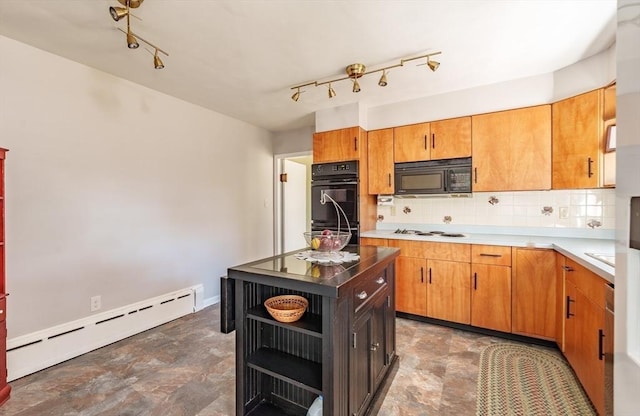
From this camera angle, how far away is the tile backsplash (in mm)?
2480

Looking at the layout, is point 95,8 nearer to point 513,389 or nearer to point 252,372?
point 252,372

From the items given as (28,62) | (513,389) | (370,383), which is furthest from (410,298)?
(28,62)

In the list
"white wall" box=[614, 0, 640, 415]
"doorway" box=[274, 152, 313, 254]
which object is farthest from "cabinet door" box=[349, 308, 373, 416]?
"doorway" box=[274, 152, 313, 254]

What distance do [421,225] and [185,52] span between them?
283cm

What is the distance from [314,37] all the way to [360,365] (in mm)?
2068

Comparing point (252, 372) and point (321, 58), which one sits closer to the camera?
point (252, 372)

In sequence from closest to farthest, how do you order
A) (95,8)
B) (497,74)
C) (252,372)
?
1. (252,372)
2. (95,8)
3. (497,74)

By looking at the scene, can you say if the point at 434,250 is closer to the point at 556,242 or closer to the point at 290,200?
the point at 556,242

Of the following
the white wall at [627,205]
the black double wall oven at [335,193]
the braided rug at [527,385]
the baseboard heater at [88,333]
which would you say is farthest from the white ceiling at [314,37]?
the braided rug at [527,385]

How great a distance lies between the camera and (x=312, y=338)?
4.78 ft

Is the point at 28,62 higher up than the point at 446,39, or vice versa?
the point at 446,39

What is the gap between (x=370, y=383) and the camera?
5.17 ft

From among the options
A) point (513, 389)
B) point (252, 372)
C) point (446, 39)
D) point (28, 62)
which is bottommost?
point (513, 389)

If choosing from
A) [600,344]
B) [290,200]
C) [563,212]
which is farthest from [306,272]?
[290,200]
